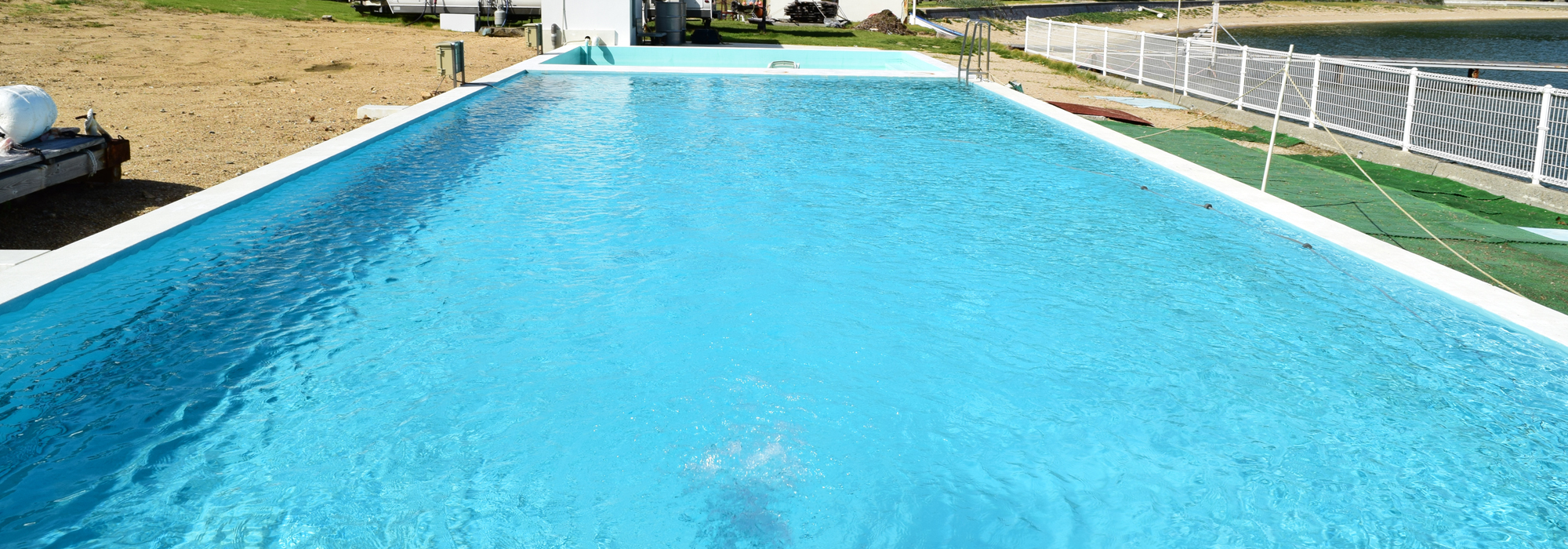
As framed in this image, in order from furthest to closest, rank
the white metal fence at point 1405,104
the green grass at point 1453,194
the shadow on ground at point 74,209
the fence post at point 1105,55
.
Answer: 1. the fence post at point 1105,55
2. the white metal fence at point 1405,104
3. the green grass at point 1453,194
4. the shadow on ground at point 74,209

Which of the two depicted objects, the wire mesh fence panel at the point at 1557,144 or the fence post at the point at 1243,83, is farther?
the fence post at the point at 1243,83

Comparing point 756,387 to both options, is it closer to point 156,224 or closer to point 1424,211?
point 156,224

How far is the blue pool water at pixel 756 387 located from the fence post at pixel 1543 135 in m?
2.79

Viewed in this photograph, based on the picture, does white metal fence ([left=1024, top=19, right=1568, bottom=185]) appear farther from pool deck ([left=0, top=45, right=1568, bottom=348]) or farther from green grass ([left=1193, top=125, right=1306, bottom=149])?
pool deck ([left=0, top=45, right=1568, bottom=348])

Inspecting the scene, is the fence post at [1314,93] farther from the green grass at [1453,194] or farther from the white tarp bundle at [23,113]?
the white tarp bundle at [23,113]

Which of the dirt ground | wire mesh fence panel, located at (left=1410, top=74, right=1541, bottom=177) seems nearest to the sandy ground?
the dirt ground

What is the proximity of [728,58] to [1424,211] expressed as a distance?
16502 mm

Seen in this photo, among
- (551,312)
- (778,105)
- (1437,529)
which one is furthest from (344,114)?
(1437,529)

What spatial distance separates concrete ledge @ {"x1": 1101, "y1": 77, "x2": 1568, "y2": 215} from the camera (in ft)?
27.5

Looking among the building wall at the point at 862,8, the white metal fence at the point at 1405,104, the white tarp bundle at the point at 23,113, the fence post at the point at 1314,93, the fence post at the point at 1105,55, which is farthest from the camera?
the building wall at the point at 862,8

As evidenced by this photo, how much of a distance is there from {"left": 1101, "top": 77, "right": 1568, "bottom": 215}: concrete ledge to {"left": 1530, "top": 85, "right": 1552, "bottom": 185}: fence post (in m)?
0.11

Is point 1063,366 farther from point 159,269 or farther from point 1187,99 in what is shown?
point 1187,99

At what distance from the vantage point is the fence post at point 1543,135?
27.4 feet

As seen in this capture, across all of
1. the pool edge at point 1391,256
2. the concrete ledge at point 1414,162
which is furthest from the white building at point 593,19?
the pool edge at point 1391,256
